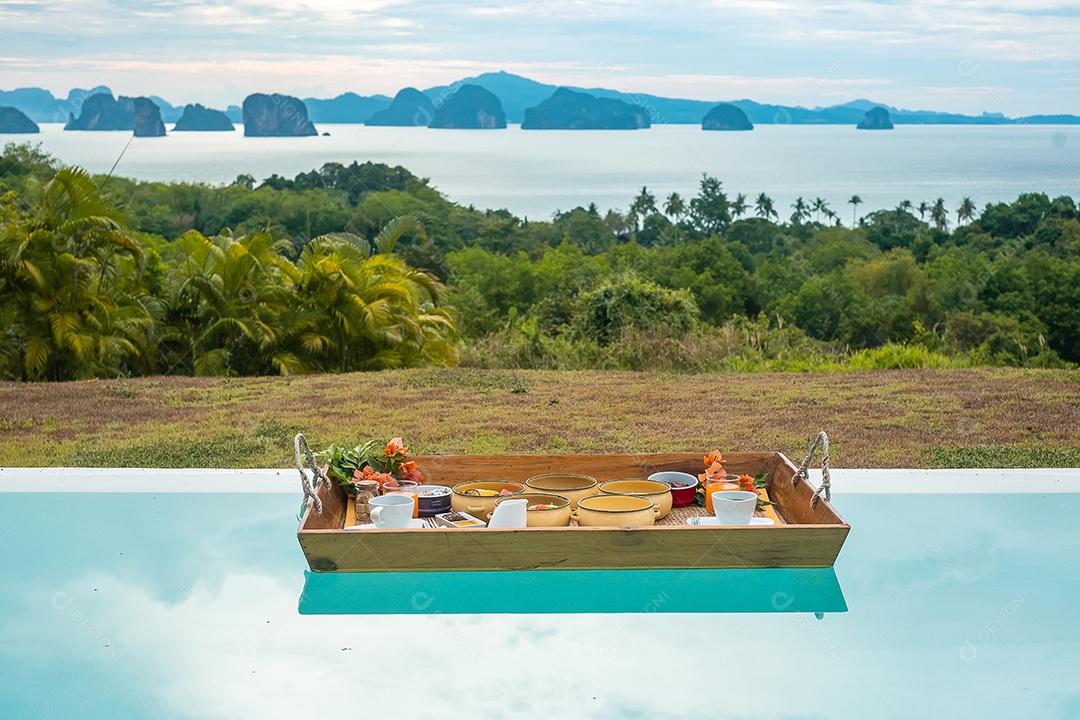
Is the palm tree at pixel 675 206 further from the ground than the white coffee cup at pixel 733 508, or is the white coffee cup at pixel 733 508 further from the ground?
the white coffee cup at pixel 733 508

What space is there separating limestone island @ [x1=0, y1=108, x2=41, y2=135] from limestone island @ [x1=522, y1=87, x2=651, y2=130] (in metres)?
17.5

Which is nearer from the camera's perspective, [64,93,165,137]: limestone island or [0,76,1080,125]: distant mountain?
[0,76,1080,125]: distant mountain

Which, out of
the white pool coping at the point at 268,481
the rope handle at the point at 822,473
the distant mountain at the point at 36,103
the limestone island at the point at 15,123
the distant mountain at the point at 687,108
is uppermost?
the distant mountain at the point at 687,108

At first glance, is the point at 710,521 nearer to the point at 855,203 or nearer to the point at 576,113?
the point at 576,113

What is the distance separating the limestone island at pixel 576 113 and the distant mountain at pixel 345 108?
5.95 metres

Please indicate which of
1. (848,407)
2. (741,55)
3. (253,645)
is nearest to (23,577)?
(253,645)

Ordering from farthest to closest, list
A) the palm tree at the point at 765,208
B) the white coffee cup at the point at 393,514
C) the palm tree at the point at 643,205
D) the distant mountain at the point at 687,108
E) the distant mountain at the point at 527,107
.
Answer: the palm tree at the point at 765,208 < the palm tree at the point at 643,205 < the distant mountain at the point at 687,108 < the distant mountain at the point at 527,107 < the white coffee cup at the point at 393,514

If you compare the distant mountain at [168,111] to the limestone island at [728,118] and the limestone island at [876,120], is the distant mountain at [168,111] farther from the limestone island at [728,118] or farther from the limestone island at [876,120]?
the limestone island at [876,120]

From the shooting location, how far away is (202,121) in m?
43.4

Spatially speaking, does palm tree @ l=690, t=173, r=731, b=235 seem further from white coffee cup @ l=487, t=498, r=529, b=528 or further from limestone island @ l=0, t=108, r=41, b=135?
white coffee cup @ l=487, t=498, r=529, b=528

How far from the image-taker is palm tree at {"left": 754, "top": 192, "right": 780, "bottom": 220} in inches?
1665

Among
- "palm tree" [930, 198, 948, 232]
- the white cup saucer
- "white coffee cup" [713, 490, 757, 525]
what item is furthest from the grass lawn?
"palm tree" [930, 198, 948, 232]

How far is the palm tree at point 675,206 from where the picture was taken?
1672 inches

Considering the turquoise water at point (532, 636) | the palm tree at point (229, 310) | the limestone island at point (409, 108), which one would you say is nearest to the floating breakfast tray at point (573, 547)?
the turquoise water at point (532, 636)
